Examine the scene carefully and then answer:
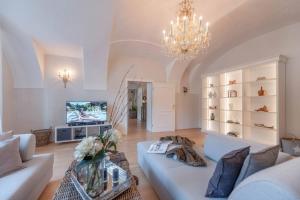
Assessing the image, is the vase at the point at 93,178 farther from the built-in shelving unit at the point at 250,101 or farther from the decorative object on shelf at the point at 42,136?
the built-in shelving unit at the point at 250,101

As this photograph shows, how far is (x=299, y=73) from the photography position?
3615 millimetres

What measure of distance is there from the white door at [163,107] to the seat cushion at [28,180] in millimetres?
4168

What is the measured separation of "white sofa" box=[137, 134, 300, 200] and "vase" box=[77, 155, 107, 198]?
705 millimetres

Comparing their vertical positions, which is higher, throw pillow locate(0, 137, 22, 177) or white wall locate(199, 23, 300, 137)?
white wall locate(199, 23, 300, 137)

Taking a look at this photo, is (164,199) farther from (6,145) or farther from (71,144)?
(71,144)

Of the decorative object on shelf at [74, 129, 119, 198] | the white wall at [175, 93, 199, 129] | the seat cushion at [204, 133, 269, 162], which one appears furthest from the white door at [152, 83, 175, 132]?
the decorative object on shelf at [74, 129, 119, 198]

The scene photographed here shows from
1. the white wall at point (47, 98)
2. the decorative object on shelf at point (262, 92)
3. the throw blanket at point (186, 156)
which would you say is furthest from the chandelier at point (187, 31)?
the white wall at point (47, 98)

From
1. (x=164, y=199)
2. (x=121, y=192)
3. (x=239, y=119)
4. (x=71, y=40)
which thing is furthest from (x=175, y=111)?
(x=121, y=192)

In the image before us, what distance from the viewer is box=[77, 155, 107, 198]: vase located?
123 centimetres

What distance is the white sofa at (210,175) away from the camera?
0.84m

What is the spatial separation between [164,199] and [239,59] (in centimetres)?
486

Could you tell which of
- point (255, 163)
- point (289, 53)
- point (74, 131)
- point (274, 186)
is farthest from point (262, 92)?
point (74, 131)

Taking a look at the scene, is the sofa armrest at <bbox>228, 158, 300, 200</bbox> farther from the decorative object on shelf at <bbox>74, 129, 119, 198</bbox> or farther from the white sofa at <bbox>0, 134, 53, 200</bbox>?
the white sofa at <bbox>0, 134, 53, 200</bbox>

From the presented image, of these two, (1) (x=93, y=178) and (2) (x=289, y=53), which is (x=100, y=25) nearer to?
(1) (x=93, y=178)
